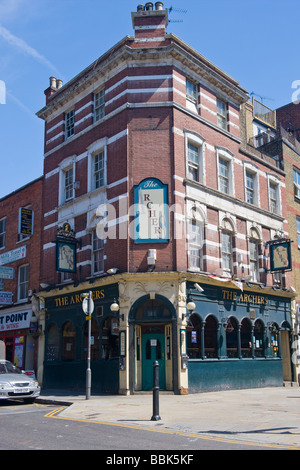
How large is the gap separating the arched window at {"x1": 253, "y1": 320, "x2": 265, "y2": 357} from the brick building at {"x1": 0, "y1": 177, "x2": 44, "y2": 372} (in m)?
10.9

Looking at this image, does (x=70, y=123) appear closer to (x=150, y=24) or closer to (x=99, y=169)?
(x=99, y=169)

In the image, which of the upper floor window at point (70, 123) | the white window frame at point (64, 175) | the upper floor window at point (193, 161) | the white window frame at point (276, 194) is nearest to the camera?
the upper floor window at point (193, 161)

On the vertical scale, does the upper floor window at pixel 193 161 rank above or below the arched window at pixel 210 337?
above

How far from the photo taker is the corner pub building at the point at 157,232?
19.3m

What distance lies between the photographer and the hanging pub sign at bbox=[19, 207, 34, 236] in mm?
26406

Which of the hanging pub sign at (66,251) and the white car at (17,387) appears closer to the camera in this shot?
the white car at (17,387)

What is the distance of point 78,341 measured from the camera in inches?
856

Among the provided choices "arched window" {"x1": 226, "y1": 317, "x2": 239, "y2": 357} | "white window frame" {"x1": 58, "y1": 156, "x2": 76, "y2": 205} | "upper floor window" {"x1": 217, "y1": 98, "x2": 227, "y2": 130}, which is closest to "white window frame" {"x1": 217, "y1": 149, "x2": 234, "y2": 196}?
"upper floor window" {"x1": 217, "y1": 98, "x2": 227, "y2": 130}

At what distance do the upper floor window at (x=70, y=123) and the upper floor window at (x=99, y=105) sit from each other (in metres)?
2.00

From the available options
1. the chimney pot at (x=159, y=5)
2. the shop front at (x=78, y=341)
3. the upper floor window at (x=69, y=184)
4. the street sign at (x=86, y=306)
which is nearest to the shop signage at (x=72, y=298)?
the shop front at (x=78, y=341)

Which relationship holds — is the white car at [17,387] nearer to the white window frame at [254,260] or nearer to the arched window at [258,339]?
the arched window at [258,339]

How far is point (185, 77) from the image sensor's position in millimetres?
22516

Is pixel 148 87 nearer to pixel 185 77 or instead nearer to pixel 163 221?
pixel 185 77

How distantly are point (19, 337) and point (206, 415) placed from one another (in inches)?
653
